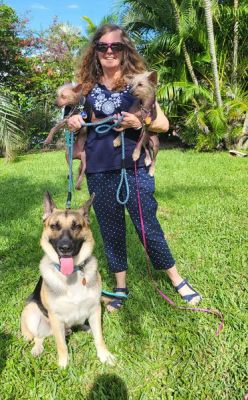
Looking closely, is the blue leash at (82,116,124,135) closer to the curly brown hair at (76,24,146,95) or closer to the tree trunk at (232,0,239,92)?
the curly brown hair at (76,24,146,95)

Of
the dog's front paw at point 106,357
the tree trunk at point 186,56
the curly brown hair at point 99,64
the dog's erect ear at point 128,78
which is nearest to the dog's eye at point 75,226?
the dog's front paw at point 106,357

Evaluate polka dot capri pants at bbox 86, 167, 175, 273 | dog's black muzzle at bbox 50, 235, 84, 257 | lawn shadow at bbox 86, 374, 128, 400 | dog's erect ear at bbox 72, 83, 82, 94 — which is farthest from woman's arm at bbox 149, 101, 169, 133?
lawn shadow at bbox 86, 374, 128, 400

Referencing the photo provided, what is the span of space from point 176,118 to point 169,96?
1621mm

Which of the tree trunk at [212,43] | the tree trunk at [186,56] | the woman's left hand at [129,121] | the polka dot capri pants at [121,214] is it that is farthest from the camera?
the tree trunk at [186,56]

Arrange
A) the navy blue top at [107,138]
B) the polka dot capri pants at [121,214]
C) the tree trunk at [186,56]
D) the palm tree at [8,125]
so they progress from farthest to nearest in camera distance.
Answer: the tree trunk at [186,56], the palm tree at [8,125], the polka dot capri pants at [121,214], the navy blue top at [107,138]

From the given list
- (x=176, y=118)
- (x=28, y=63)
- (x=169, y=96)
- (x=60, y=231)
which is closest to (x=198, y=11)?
(x=169, y=96)

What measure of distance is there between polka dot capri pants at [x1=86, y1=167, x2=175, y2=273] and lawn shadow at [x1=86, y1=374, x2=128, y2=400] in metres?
1.07

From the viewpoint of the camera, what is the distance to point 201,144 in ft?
40.3

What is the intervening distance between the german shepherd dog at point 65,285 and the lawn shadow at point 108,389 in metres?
0.15

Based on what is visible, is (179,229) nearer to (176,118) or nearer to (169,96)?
(169,96)

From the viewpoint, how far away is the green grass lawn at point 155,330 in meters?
2.41

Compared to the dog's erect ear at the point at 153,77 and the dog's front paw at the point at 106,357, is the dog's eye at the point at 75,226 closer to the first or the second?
the dog's front paw at the point at 106,357

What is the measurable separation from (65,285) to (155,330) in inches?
32.3

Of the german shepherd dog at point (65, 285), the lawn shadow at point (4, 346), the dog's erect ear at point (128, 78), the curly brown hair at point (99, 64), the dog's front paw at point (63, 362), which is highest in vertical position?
the curly brown hair at point (99, 64)
